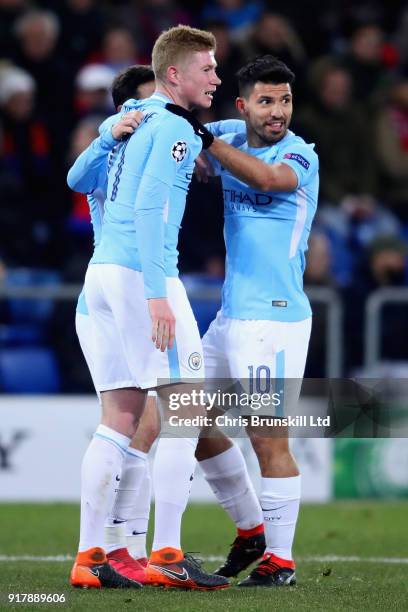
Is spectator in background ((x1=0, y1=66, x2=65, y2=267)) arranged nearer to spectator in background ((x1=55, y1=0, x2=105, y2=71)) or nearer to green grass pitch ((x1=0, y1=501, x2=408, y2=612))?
spectator in background ((x1=55, y1=0, x2=105, y2=71))

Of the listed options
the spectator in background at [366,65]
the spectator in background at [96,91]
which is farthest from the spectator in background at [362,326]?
the spectator in background at [366,65]

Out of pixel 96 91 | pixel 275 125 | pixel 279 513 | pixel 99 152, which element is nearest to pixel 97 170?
pixel 99 152

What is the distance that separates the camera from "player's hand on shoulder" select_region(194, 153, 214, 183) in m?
6.58

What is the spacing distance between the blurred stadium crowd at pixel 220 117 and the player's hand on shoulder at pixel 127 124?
4.44m

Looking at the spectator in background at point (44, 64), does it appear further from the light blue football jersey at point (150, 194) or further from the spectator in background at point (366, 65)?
the light blue football jersey at point (150, 194)

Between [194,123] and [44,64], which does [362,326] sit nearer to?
[44,64]

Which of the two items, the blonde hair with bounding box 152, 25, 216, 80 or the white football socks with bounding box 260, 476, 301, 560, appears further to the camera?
the white football socks with bounding box 260, 476, 301, 560

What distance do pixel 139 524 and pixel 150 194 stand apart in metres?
1.70

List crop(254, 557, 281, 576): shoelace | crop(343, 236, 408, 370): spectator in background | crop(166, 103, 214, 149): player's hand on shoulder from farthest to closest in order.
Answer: crop(343, 236, 408, 370): spectator in background < crop(254, 557, 281, 576): shoelace < crop(166, 103, 214, 149): player's hand on shoulder

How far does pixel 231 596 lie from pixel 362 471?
511 cm

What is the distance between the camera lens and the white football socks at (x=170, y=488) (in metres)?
5.90

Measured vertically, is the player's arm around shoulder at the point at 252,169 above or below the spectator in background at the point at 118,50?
below

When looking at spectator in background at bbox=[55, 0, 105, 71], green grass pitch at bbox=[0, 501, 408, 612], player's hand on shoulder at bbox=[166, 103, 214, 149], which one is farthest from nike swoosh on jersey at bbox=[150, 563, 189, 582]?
spectator in background at bbox=[55, 0, 105, 71]

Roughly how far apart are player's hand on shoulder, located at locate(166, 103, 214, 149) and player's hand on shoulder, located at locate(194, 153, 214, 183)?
395mm
